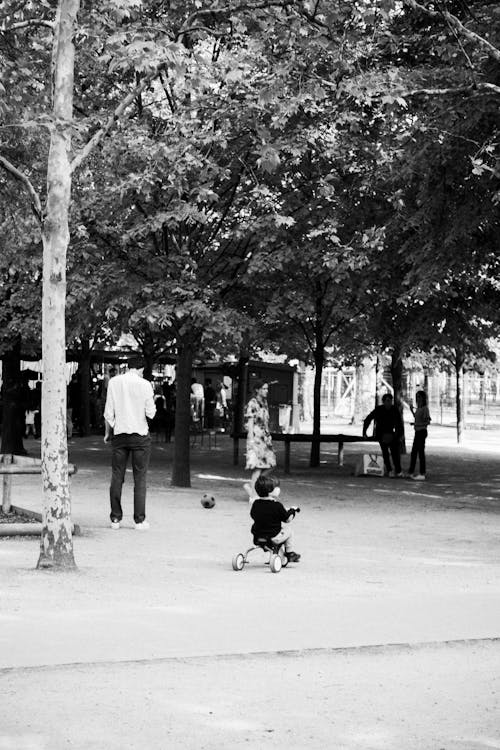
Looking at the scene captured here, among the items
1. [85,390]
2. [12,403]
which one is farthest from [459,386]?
[12,403]

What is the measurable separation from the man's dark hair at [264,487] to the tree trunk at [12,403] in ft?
54.6

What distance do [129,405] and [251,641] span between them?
23.0 feet

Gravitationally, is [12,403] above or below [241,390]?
below

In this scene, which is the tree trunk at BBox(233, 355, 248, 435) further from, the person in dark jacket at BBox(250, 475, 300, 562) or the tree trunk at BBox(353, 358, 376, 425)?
the person in dark jacket at BBox(250, 475, 300, 562)

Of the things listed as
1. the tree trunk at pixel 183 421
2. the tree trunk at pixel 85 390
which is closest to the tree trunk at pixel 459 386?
the tree trunk at pixel 85 390

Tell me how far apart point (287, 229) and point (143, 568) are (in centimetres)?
1244

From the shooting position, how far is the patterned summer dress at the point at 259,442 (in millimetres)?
18422

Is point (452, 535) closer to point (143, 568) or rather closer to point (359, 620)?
point (143, 568)

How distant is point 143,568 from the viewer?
10852 millimetres

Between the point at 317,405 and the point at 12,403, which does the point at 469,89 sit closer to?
the point at 317,405

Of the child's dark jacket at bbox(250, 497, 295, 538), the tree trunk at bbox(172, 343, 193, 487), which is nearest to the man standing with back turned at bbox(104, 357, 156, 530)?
the child's dark jacket at bbox(250, 497, 295, 538)

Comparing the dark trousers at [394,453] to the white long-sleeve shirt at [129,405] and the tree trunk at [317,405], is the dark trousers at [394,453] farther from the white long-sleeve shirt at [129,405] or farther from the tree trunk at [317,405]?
the white long-sleeve shirt at [129,405]

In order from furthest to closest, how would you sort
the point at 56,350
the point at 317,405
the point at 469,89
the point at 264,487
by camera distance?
the point at 317,405
the point at 469,89
the point at 264,487
the point at 56,350

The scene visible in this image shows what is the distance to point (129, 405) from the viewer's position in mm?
14289
